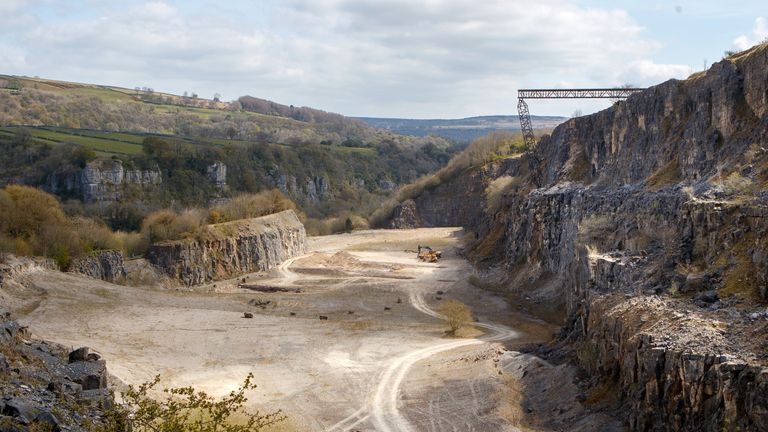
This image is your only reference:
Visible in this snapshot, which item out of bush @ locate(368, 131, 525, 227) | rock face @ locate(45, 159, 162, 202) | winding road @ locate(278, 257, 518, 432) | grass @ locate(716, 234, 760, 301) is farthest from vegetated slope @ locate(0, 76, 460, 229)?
grass @ locate(716, 234, 760, 301)

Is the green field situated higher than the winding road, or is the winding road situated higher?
the green field

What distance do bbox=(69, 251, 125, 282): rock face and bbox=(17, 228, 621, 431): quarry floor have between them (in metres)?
3.70

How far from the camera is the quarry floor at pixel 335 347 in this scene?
1197 inches

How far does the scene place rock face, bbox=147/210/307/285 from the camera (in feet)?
202

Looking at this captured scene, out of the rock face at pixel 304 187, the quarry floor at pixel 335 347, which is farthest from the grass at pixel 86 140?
the quarry floor at pixel 335 347

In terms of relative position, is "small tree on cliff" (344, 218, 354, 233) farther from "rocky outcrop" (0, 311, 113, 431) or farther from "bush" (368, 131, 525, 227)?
"rocky outcrop" (0, 311, 113, 431)

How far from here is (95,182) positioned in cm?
9119

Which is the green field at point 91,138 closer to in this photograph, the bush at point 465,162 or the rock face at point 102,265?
the bush at point 465,162

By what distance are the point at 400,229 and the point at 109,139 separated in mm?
41966

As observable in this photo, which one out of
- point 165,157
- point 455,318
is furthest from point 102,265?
point 165,157

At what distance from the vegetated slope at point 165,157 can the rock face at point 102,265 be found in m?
16.7

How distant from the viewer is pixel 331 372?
123 ft

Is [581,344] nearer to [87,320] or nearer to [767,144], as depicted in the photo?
[767,144]

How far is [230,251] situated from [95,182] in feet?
104
